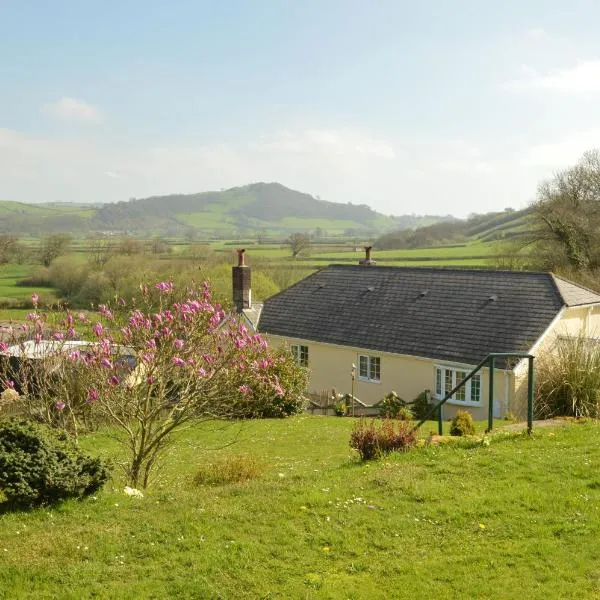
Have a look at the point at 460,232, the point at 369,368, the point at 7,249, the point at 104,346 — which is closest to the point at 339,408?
the point at 369,368

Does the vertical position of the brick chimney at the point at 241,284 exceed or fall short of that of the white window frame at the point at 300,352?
it exceeds it

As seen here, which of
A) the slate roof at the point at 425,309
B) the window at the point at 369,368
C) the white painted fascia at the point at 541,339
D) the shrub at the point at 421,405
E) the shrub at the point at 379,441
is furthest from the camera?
the window at the point at 369,368

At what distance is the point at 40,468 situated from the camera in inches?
396

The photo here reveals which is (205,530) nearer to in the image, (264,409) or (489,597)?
(489,597)

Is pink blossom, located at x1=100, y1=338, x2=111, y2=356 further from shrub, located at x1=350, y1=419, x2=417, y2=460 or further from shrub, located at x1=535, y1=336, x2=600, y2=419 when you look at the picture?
shrub, located at x1=535, y1=336, x2=600, y2=419

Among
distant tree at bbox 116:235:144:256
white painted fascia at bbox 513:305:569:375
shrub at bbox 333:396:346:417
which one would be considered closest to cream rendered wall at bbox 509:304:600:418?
white painted fascia at bbox 513:305:569:375

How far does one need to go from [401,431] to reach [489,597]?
229 inches

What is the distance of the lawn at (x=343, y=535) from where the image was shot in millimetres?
7988

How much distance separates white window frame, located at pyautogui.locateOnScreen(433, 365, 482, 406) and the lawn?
13330 millimetres

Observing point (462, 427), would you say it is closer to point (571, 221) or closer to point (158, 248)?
point (571, 221)

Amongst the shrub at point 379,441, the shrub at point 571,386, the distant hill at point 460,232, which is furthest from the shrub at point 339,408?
the distant hill at point 460,232

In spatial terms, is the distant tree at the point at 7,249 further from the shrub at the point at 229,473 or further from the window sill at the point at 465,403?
the shrub at the point at 229,473

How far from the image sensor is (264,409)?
26.5 metres

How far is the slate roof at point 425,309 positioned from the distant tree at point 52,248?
48.2 meters
